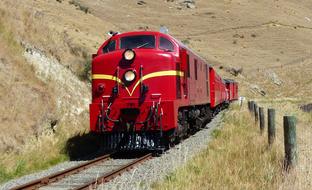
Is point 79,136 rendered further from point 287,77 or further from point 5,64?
point 287,77

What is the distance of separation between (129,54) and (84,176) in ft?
13.9

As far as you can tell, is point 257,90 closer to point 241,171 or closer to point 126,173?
point 126,173

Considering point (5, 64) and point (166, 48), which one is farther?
point (5, 64)

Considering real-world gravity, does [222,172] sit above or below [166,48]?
below

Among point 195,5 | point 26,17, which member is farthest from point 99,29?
point 195,5

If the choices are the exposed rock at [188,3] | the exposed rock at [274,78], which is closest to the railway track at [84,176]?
the exposed rock at [274,78]

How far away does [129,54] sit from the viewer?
1472 cm

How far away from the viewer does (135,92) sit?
14594 mm

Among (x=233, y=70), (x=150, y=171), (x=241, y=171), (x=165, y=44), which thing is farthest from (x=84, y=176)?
(x=233, y=70)

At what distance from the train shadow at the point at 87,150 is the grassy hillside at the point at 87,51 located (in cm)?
32

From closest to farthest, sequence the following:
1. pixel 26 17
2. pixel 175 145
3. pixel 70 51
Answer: pixel 175 145 < pixel 26 17 < pixel 70 51

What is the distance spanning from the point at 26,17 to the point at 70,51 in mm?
3699

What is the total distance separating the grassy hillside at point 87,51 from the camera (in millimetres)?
15828

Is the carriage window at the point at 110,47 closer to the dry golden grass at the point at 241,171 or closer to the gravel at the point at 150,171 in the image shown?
the gravel at the point at 150,171
